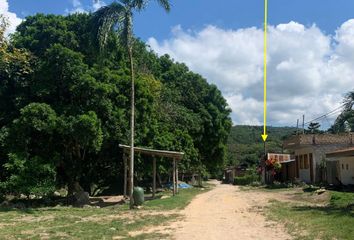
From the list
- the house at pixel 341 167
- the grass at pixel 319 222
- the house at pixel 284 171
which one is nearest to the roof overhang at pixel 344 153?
the house at pixel 341 167

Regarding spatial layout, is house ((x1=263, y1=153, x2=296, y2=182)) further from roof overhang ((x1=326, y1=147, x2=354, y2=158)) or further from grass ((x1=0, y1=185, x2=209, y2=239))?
grass ((x1=0, y1=185, x2=209, y2=239))

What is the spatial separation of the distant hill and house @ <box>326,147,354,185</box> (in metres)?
50.0

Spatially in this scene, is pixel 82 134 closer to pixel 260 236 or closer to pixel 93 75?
pixel 93 75

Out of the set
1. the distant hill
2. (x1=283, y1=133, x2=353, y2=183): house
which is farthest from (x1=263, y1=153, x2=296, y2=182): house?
the distant hill

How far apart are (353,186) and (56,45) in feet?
65.4

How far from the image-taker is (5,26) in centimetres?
1373

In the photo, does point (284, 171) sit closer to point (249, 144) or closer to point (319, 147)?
point (319, 147)

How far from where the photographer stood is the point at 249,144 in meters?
131

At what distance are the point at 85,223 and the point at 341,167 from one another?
22587 mm

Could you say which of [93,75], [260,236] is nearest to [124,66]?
[93,75]

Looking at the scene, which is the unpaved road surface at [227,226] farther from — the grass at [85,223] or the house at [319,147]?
the house at [319,147]

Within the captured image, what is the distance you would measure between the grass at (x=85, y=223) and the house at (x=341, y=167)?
45.1 ft

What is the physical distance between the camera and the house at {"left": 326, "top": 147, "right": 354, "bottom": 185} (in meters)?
30.9

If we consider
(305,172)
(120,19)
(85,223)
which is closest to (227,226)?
(85,223)
